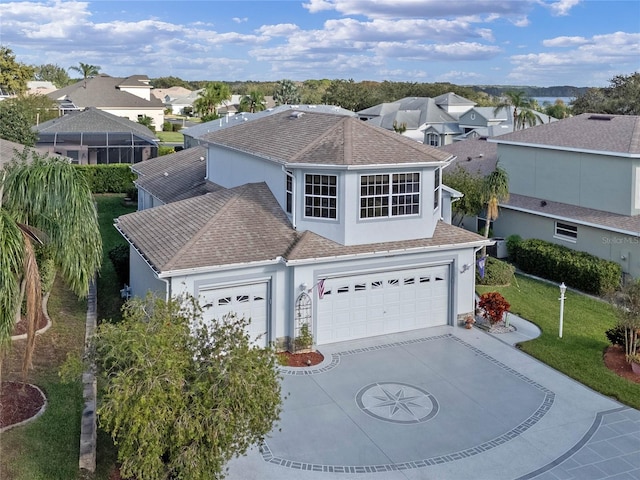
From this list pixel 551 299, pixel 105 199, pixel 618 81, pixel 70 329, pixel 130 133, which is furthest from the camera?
pixel 618 81

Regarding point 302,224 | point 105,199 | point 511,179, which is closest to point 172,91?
point 105,199

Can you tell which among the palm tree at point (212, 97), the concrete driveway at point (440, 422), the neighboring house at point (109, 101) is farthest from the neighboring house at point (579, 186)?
A: the palm tree at point (212, 97)

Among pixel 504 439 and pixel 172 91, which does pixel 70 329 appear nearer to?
pixel 504 439

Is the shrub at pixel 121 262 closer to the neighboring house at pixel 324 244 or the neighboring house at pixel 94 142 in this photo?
the neighboring house at pixel 324 244

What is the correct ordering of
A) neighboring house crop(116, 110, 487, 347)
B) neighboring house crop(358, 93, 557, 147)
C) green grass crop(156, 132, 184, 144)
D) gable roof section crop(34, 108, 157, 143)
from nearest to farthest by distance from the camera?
neighboring house crop(116, 110, 487, 347), gable roof section crop(34, 108, 157, 143), neighboring house crop(358, 93, 557, 147), green grass crop(156, 132, 184, 144)

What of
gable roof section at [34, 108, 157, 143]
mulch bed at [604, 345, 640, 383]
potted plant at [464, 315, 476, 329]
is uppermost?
gable roof section at [34, 108, 157, 143]

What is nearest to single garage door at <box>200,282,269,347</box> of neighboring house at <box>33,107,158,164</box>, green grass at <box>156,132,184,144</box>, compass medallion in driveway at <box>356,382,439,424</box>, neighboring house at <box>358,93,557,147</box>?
compass medallion in driveway at <box>356,382,439,424</box>

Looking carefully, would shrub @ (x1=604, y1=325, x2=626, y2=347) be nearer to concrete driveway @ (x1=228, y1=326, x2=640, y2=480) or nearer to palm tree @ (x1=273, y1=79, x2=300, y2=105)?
concrete driveway @ (x1=228, y1=326, x2=640, y2=480)
